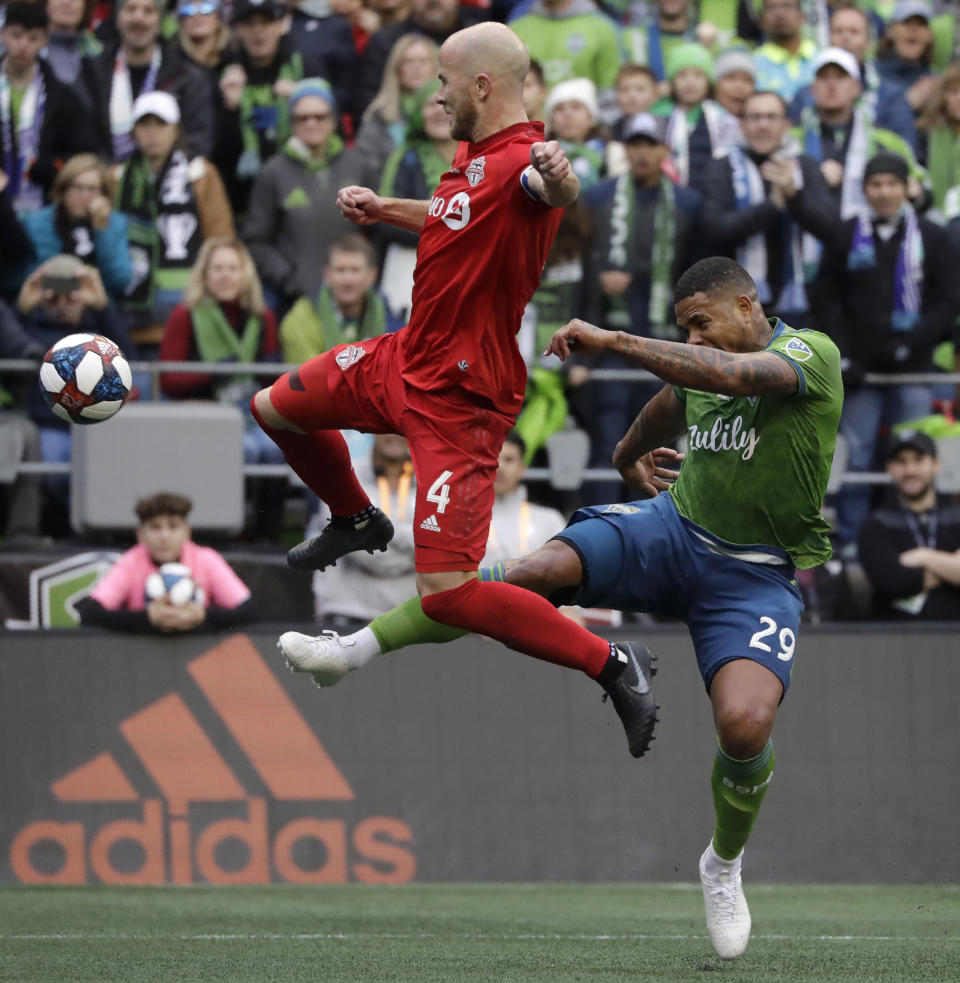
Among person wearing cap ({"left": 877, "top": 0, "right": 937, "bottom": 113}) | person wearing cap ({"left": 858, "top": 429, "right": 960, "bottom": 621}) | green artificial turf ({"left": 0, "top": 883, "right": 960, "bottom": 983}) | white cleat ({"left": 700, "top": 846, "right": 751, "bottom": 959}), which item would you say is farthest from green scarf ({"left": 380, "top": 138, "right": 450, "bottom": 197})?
white cleat ({"left": 700, "top": 846, "right": 751, "bottom": 959})

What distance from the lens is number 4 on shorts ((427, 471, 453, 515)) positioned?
6793 millimetres

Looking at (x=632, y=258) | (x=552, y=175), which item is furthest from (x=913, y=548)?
(x=552, y=175)

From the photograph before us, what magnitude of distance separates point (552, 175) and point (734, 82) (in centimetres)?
694

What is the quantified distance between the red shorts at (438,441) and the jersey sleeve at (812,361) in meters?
1.05

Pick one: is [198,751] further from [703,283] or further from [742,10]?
[742,10]

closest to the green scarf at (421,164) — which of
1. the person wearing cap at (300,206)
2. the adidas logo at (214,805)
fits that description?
the person wearing cap at (300,206)

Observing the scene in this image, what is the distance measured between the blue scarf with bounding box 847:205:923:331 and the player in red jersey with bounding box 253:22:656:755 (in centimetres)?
500

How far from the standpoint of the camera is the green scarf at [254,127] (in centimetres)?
1238

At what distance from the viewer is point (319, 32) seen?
1305cm

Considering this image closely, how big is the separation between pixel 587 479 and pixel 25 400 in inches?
131

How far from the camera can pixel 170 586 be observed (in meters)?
10.2

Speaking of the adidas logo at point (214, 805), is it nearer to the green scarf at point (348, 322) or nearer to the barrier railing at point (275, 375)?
the barrier railing at point (275, 375)

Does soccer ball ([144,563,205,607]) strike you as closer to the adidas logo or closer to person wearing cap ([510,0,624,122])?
the adidas logo

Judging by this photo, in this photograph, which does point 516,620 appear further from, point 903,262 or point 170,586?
point 903,262
